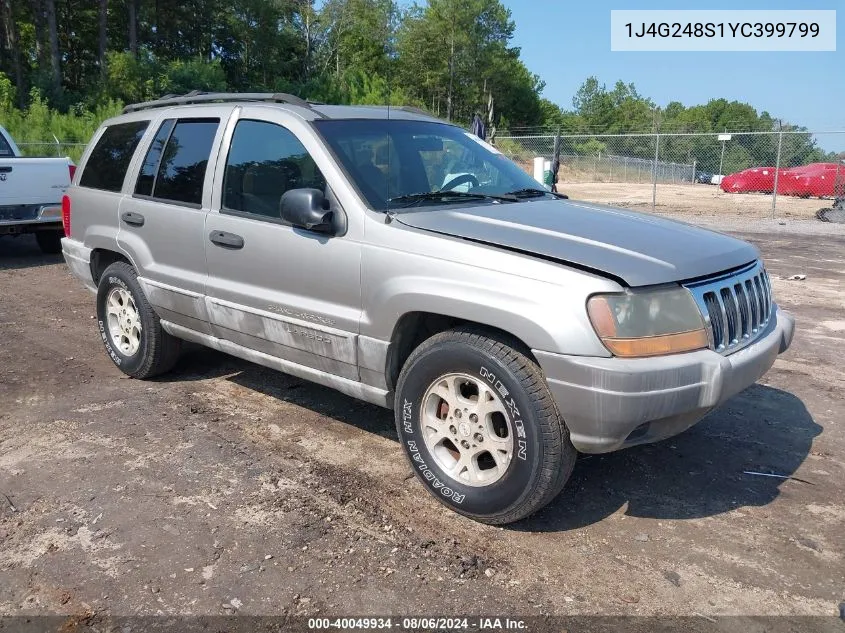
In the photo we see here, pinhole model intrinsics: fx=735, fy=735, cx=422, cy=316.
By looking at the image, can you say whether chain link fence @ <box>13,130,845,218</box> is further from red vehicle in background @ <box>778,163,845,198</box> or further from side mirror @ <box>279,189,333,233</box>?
side mirror @ <box>279,189,333,233</box>

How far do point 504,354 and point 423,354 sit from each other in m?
0.43

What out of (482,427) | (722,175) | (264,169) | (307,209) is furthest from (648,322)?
(722,175)

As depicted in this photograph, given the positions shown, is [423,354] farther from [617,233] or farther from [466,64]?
[466,64]

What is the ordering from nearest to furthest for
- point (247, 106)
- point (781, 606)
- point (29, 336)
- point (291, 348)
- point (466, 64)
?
1. point (781, 606)
2. point (291, 348)
3. point (247, 106)
4. point (29, 336)
5. point (466, 64)

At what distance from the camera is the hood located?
2.99 meters

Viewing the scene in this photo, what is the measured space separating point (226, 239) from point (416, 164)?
1160 mm

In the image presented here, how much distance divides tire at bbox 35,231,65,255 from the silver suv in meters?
6.72

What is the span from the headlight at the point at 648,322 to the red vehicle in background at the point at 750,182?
27.5 metres

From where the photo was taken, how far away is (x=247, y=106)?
432cm

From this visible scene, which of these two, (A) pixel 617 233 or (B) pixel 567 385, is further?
(A) pixel 617 233

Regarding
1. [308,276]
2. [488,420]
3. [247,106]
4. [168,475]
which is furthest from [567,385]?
[247,106]

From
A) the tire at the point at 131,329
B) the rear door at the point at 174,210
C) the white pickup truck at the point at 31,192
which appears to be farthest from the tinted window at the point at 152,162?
the white pickup truck at the point at 31,192

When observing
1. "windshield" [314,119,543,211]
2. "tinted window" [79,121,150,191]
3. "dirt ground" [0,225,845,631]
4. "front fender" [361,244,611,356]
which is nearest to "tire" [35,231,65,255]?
"tinted window" [79,121,150,191]

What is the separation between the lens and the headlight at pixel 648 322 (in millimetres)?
2854
